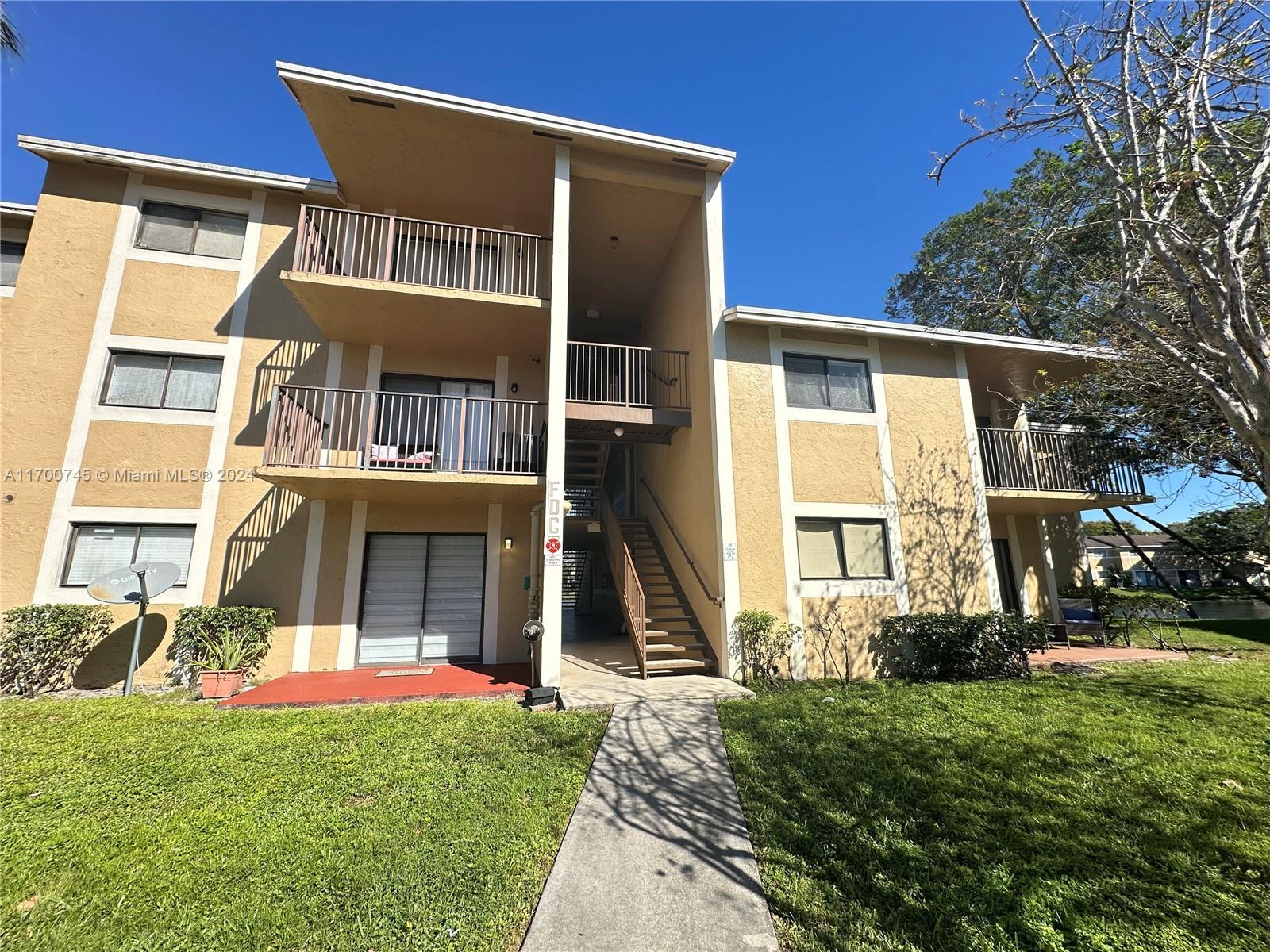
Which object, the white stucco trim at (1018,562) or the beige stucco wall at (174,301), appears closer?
the beige stucco wall at (174,301)

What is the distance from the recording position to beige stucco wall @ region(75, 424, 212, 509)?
805 cm

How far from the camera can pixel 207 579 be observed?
319 inches

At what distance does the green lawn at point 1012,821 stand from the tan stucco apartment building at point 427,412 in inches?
120

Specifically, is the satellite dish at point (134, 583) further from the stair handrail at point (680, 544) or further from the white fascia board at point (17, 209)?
the stair handrail at point (680, 544)

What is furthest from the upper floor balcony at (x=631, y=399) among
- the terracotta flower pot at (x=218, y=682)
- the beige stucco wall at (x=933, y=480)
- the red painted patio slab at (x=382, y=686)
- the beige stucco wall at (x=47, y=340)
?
the beige stucco wall at (x=47, y=340)

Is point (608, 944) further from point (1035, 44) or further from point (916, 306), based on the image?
point (916, 306)

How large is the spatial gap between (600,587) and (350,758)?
11.9 m

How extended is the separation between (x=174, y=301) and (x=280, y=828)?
9.63 meters

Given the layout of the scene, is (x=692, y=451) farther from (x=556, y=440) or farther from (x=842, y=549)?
(x=842, y=549)

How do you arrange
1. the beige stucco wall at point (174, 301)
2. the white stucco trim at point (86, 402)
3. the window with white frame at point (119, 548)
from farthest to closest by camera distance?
the beige stucco wall at point (174, 301) < the window with white frame at point (119, 548) < the white stucco trim at point (86, 402)

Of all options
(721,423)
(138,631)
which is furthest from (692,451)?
(138,631)

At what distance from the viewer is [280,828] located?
3.51 metres

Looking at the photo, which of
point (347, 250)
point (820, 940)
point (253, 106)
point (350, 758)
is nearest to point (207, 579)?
point (350, 758)

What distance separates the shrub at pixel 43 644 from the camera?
702cm
